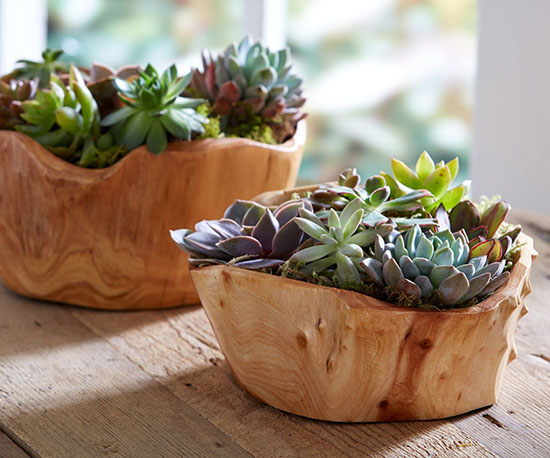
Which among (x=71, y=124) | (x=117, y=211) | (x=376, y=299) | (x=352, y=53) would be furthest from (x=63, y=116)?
(x=352, y=53)

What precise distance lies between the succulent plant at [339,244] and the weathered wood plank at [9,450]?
276mm

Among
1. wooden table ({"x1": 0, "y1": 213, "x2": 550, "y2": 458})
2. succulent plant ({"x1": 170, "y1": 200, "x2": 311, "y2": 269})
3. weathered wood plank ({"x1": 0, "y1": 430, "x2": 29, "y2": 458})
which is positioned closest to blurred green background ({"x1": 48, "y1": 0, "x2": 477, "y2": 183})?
wooden table ({"x1": 0, "y1": 213, "x2": 550, "y2": 458})

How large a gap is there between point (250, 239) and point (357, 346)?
5.3 inches

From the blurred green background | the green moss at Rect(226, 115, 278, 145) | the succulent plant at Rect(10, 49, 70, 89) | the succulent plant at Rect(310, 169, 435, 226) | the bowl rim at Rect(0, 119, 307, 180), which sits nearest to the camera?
the succulent plant at Rect(310, 169, 435, 226)

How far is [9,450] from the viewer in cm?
61

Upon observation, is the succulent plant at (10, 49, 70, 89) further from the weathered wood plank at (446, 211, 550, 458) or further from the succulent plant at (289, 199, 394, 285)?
the weathered wood plank at (446, 211, 550, 458)

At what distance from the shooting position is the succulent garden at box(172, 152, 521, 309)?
1.98 ft

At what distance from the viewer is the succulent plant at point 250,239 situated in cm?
66

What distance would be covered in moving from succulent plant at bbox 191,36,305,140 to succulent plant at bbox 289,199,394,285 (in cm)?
33

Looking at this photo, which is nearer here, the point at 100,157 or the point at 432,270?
the point at 432,270

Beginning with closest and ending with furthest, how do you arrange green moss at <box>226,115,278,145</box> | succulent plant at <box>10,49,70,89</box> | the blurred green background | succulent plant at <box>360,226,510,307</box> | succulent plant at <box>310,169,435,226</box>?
succulent plant at <box>360,226,510,307</box> < succulent plant at <box>310,169,435,226</box> < green moss at <box>226,115,278,145</box> < succulent plant at <box>10,49,70,89</box> < the blurred green background

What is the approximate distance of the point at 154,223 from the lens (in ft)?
2.88

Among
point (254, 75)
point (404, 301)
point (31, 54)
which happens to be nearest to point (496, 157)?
point (254, 75)

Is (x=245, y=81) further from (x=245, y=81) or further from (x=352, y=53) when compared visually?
(x=352, y=53)
